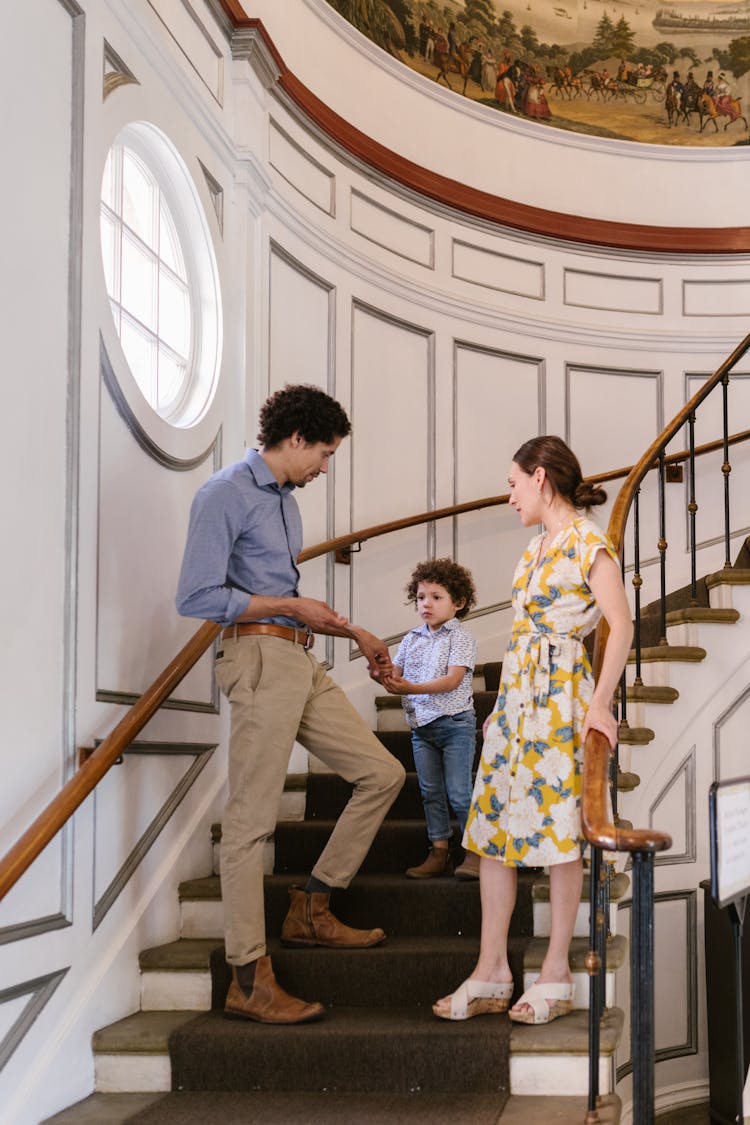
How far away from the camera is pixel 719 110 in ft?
22.5

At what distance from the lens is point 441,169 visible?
612cm

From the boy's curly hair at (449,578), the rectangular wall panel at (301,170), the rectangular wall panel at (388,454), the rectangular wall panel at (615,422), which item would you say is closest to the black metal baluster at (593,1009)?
the boy's curly hair at (449,578)

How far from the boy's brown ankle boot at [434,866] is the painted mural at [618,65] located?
14.1 feet

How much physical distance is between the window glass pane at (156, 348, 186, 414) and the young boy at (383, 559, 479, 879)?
1.01m

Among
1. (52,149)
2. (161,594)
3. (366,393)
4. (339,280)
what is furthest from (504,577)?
(52,149)

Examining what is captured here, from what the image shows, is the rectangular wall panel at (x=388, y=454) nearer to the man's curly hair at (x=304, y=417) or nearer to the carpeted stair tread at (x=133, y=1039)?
the man's curly hair at (x=304, y=417)

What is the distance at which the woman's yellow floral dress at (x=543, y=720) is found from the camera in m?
2.94

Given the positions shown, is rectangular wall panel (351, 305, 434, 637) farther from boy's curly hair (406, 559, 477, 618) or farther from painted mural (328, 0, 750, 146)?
painted mural (328, 0, 750, 146)

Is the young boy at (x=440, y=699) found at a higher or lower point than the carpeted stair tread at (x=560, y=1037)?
higher

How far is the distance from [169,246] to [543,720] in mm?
2146

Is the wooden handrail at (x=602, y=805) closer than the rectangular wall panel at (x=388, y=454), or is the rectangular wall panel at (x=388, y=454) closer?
the wooden handrail at (x=602, y=805)

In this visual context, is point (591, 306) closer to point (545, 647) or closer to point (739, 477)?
point (739, 477)

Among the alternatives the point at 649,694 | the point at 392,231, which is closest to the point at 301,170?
the point at 392,231

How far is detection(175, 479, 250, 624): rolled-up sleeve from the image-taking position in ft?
9.91
